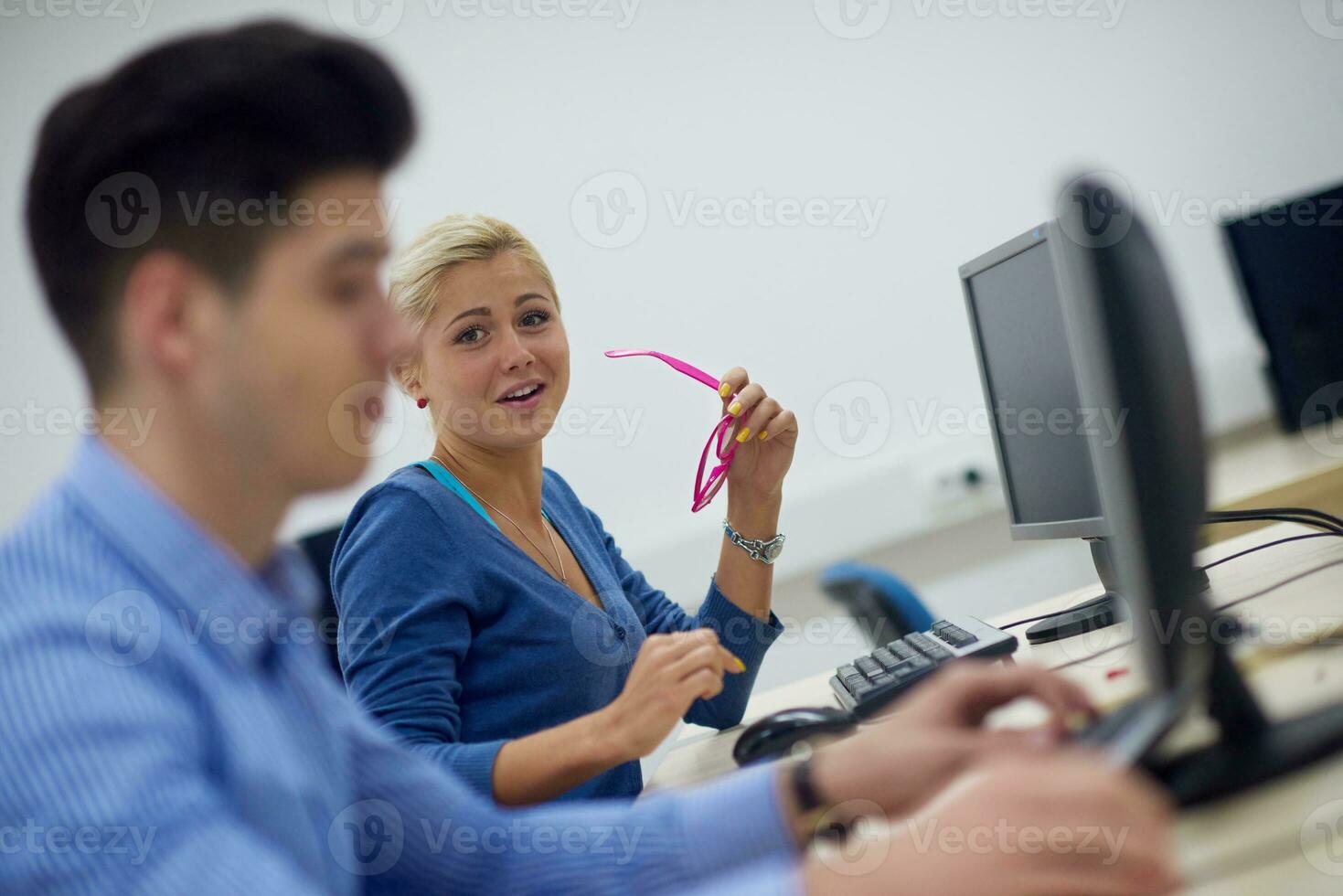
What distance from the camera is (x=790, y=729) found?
1.06 meters

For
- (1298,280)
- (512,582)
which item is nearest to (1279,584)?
(512,582)

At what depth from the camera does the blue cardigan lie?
3.67ft

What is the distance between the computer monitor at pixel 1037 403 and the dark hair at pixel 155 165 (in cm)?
87

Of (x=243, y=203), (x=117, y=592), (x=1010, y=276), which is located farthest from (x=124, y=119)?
(x=1010, y=276)

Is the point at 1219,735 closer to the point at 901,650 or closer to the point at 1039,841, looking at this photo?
the point at 1039,841

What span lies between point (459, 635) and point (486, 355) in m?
0.46

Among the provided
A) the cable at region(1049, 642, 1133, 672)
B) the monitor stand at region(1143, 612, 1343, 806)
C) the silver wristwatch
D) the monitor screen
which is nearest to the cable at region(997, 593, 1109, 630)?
the monitor screen

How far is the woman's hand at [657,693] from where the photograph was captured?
1021 millimetres

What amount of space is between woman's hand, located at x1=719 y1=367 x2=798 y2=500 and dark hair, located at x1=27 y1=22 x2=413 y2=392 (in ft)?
3.19

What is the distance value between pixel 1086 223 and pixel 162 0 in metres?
2.96

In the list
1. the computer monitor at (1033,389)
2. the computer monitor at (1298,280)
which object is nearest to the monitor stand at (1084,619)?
the computer monitor at (1033,389)

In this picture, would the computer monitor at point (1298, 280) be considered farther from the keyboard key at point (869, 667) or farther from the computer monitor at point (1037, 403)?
the keyboard key at point (869, 667)

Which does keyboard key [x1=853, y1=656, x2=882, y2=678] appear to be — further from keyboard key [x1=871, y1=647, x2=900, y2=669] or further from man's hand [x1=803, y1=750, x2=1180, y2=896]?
man's hand [x1=803, y1=750, x2=1180, y2=896]

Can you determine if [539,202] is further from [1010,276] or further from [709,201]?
[1010,276]
